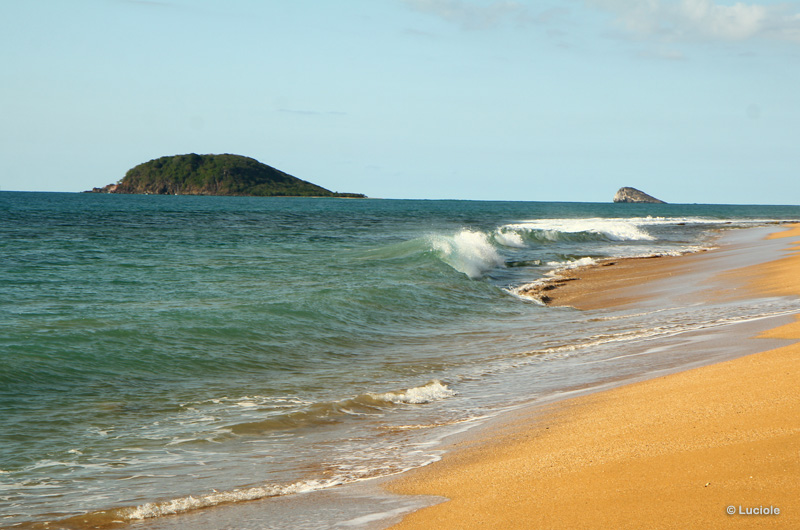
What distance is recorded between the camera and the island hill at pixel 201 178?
579 ft

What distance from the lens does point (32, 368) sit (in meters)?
8.60

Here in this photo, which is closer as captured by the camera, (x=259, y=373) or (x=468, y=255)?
(x=259, y=373)

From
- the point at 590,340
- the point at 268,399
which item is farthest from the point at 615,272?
the point at 268,399

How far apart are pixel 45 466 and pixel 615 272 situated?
751 inches

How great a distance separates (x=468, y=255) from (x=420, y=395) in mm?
17117

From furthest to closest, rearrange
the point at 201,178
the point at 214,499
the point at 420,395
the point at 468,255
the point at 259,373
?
the point at 201,178 → the point at 468,255 → the point at 259,373 → the point at 420,395 → the point at 214,499

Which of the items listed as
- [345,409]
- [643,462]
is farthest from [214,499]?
[643,462]

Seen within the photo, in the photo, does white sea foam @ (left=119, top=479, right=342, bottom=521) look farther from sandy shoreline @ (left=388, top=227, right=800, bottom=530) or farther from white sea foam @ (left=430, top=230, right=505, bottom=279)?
white sea foam @ (left=430, top=230, right=505, bottom=279)

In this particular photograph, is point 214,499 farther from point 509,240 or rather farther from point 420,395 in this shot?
point 509,240

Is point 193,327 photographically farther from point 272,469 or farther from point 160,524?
point 160,524

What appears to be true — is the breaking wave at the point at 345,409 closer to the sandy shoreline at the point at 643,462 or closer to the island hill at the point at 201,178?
the sandy shoreline at the point at 643,462

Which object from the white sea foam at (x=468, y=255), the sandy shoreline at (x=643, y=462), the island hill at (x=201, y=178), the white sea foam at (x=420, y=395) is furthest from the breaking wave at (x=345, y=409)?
the island hill at (x=201, y=178)

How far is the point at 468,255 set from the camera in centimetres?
2456

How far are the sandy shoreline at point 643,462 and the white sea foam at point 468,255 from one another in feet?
49.2
